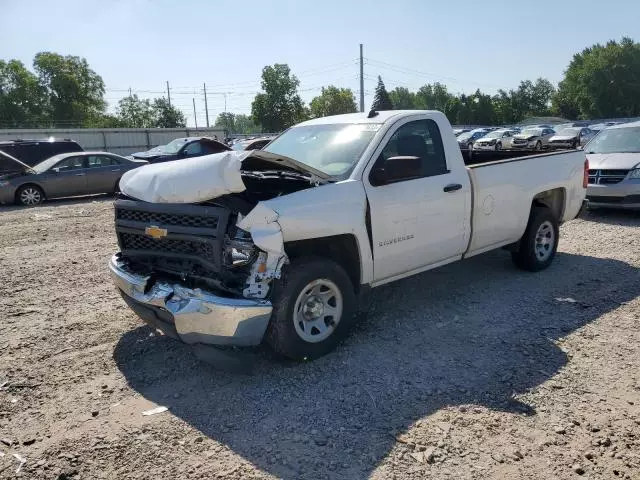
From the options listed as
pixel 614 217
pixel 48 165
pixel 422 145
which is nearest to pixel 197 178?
pixel 422 145

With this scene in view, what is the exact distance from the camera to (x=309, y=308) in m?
4.23

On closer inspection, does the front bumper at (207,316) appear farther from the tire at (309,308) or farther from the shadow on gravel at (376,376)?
the shadow on gravel at (376,376)

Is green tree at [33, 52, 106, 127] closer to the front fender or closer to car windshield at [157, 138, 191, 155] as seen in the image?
car windshield at [157, 138, 191, 155]

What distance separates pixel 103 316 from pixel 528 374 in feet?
13.4

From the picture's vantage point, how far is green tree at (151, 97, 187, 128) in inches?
3440

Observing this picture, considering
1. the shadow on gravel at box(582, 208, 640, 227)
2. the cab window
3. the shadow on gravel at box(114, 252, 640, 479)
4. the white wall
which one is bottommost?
the shadow on gravel at box(114, 252, 640, 479)

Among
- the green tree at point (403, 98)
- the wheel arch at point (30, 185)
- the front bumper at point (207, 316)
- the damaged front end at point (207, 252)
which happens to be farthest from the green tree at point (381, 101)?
the green tree at point (403, 98)

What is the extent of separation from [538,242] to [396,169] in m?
3.15

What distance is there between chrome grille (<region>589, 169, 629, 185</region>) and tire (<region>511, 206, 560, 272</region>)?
12.2 feet

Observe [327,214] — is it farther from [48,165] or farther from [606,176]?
[48,165]

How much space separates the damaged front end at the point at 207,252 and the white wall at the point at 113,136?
33915mm

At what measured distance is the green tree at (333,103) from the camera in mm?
77481

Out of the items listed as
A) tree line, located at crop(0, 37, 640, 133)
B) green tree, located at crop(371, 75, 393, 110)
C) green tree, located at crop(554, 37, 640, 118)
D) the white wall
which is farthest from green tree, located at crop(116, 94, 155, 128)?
green tree, located at crop(371, 75, 393, 110)

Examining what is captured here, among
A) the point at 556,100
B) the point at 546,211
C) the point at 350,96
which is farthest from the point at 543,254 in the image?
the point at 556,100
